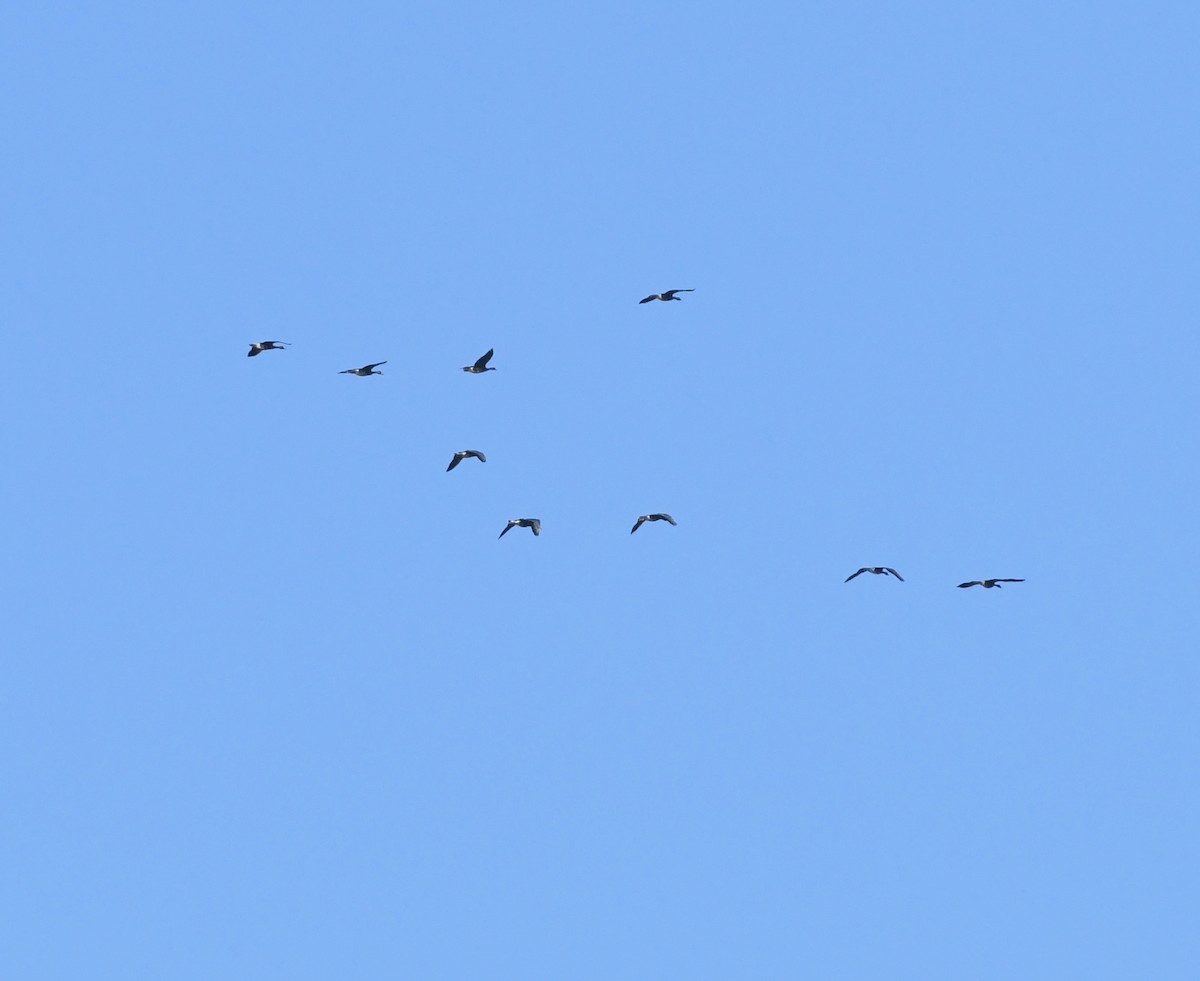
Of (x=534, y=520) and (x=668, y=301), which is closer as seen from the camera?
(x=534, y=520)

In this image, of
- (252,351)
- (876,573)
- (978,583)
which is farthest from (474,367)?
(978,583)

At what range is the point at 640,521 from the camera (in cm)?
9844

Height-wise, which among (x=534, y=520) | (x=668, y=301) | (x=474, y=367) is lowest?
(x=534, y=520)

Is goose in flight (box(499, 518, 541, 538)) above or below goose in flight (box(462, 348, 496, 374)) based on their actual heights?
below

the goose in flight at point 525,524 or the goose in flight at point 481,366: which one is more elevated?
the goose in flight at point 481,366

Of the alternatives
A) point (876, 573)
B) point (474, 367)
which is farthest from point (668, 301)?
point (876, 573)

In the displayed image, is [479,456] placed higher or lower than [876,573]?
lower

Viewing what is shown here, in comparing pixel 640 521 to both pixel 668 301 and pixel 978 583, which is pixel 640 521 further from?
pixel 978 583

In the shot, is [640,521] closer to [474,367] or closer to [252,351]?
[474,367]

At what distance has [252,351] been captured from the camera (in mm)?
96062

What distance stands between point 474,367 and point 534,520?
9.37 meters

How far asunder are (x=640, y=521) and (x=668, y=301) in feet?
44.5

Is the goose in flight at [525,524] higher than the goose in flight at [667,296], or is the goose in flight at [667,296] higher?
the goose in flight at [667,296]

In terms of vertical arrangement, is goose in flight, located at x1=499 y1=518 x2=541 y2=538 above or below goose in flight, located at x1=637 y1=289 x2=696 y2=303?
below
